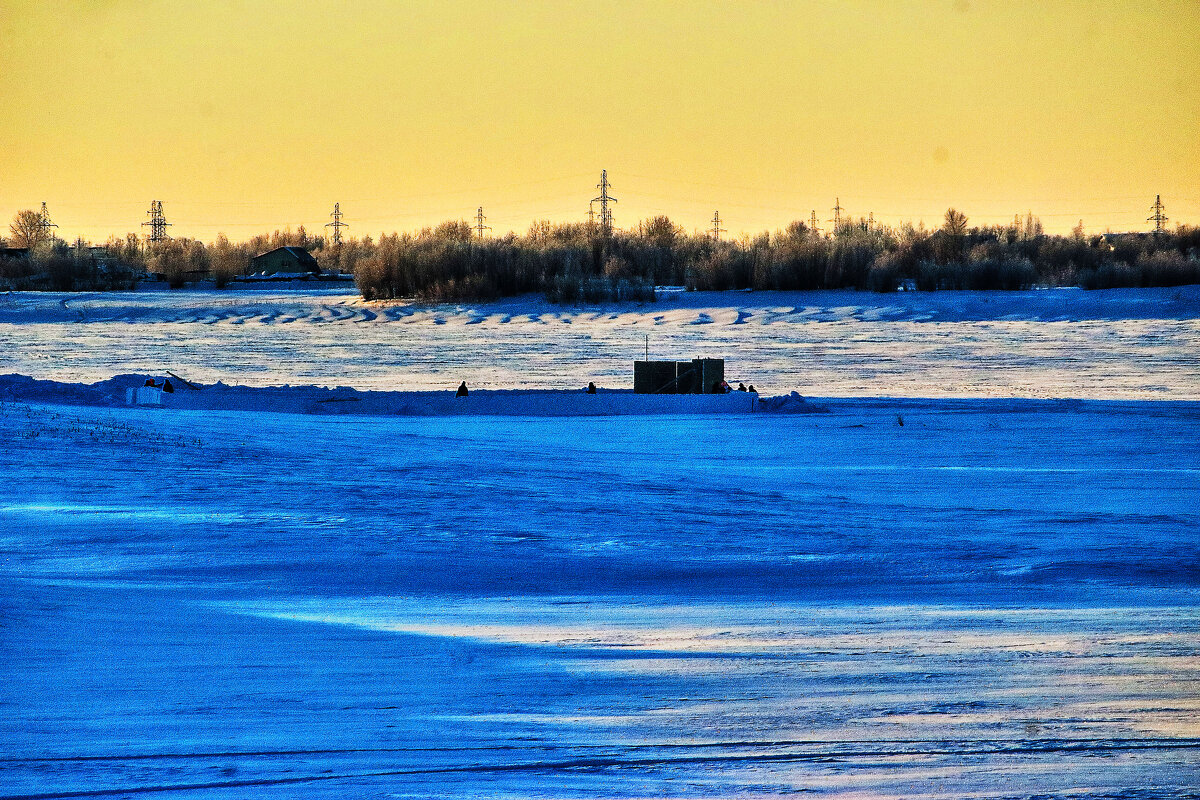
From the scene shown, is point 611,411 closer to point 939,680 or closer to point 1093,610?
point 1093,610

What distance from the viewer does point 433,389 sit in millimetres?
20062

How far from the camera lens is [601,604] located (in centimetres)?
672

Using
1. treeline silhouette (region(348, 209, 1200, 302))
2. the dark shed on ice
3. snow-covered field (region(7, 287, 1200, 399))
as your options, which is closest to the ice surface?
the dark shed on ice

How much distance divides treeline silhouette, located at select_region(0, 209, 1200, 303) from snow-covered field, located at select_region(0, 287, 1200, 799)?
62.4ft

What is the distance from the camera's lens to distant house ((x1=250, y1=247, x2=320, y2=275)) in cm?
6119

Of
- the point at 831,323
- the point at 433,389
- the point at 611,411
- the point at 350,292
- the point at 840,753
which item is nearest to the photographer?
the point at 840,753

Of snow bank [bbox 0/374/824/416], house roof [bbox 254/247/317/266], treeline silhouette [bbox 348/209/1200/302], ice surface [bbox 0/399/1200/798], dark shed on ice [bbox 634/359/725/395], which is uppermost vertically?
house roof [bbox 254/247/317/266]

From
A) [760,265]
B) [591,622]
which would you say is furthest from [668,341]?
[591,622]

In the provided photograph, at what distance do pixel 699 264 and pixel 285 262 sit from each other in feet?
96.4

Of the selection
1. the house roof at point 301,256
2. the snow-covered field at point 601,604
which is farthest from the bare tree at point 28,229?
the snow-covered field at point 601,604

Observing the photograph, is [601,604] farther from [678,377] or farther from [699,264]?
[699,264]

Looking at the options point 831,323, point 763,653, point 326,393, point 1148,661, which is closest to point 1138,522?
point 1148,661

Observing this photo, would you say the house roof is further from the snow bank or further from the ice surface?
the ice surface

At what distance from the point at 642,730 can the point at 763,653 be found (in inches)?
46.9
